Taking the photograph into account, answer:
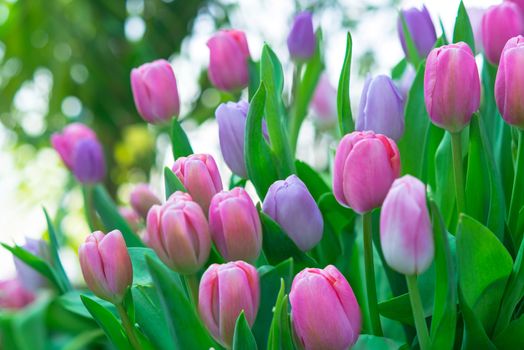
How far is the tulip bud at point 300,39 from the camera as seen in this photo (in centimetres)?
51

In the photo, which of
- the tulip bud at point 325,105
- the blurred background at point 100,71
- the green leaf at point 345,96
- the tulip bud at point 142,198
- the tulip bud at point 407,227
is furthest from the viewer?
the blurred background at point 100,71

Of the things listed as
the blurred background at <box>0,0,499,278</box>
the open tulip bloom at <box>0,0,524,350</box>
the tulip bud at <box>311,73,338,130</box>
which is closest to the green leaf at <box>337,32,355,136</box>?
the open tulip bloom at <box>0,0,524,350</box>

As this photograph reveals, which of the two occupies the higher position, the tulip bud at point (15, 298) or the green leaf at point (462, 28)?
the green leaf at point (462, 28)

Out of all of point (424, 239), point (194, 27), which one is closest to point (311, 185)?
point (424, 239)

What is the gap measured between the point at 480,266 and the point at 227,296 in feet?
0.32

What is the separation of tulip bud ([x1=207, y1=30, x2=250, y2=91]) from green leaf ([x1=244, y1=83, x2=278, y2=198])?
9 centimetres

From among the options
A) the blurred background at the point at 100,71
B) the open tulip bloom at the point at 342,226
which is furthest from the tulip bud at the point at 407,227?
the blurred background at the point at 100,71

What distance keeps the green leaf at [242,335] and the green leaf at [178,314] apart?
3cm

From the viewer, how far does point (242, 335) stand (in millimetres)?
279

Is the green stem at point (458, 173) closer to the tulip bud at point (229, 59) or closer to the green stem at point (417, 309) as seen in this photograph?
the green stem at point (417, 309)

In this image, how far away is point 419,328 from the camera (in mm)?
284

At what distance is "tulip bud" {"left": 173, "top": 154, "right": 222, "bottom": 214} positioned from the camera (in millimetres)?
323

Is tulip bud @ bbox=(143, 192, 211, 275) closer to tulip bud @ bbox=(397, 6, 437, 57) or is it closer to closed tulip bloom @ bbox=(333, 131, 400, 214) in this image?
closed tulip bloom @ bbox=(333, 131, 400, 214)

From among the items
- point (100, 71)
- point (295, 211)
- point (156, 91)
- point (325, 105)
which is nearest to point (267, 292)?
point (295, 211)
